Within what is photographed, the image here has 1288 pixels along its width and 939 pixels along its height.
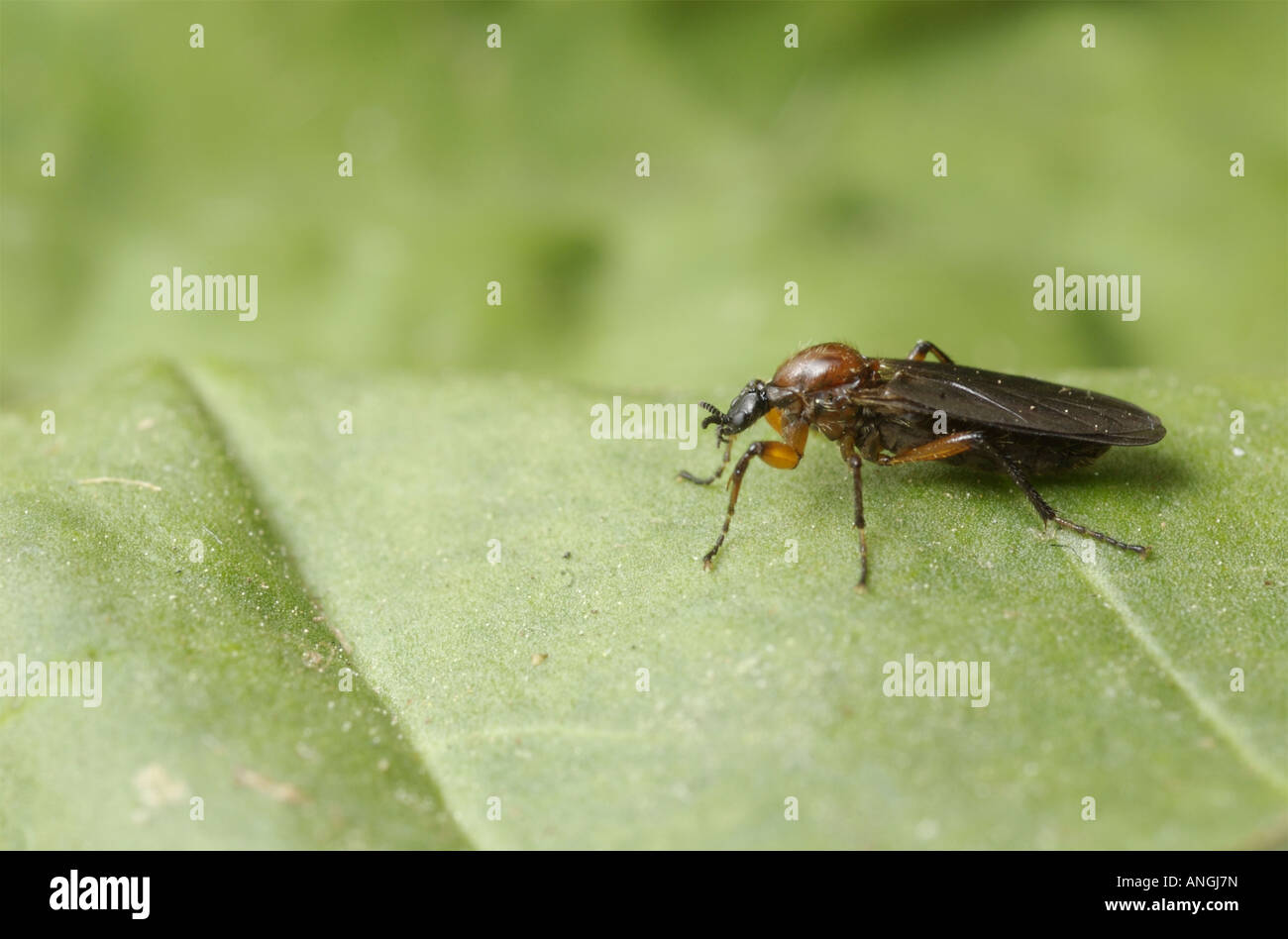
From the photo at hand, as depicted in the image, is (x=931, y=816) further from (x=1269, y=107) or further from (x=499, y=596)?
(x=1269, y=107)

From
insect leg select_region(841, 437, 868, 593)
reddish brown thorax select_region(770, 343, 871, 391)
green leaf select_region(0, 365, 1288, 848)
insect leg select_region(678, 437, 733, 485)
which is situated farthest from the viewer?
reddish brown thorax select_region(770, 343, 871, 391)

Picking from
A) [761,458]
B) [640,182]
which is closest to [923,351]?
[761,458]

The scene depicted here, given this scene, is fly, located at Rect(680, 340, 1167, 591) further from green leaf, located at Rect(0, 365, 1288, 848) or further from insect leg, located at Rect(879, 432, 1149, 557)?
green leaf, located at Rect(0, 365, 1288, 848)

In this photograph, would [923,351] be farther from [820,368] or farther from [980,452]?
[980,452]

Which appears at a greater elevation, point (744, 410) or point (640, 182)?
point (640, 182)

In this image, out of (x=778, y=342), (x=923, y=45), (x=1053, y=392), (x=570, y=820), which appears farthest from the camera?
(x=923, y=45)

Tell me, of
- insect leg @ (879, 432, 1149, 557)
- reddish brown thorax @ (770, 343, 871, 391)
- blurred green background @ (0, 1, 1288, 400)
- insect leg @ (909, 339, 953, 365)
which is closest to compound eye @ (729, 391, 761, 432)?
reddish brown thorax @ (770, 343, 871, 391)
